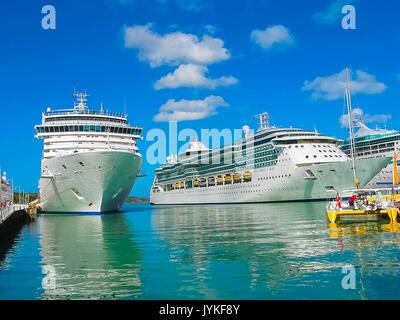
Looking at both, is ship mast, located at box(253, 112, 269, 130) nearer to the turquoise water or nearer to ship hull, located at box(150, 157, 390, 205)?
ship hull, located at box(150, 157, 390, 205)

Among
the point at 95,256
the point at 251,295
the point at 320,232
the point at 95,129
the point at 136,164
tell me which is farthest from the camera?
the point at 95,129

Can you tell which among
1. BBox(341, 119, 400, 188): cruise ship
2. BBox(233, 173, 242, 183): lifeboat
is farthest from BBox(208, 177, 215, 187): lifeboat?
BBox(341, 119, 400, 188): cruise ship

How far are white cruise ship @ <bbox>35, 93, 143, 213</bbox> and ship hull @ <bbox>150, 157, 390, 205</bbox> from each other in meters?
23.7

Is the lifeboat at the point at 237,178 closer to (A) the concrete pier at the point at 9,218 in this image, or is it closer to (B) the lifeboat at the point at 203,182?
(B) the lifeboat at the point at 203,182

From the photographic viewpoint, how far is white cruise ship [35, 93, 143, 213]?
3409 cm

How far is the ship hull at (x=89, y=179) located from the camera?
33781mm

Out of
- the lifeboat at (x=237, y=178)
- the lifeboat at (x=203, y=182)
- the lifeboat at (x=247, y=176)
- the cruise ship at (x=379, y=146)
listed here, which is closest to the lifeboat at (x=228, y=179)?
the lifeboat at (x=237, y=178)

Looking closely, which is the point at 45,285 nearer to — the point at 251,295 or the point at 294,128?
the point at 251,295

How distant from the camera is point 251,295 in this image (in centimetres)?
762

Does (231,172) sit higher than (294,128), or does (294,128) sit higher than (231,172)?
(294,128)

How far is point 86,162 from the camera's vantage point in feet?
110

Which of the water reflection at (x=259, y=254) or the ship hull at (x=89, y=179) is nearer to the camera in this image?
the water reflection at (x=259, y=254)
